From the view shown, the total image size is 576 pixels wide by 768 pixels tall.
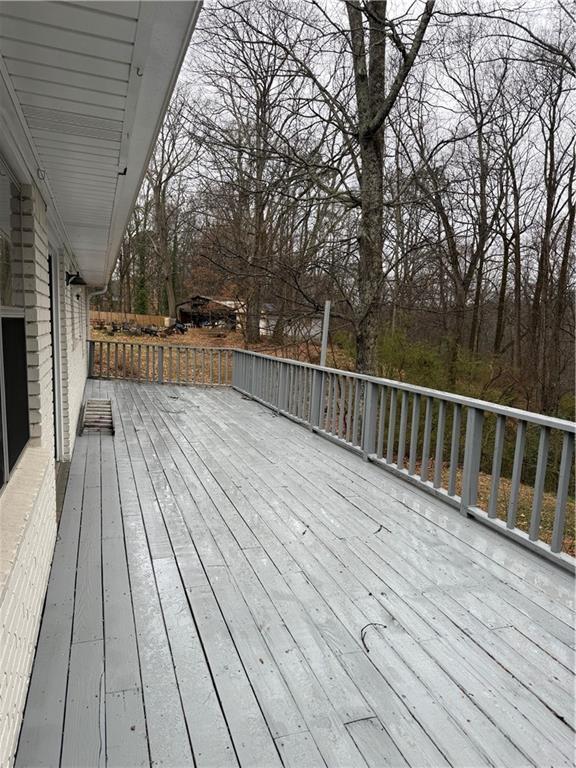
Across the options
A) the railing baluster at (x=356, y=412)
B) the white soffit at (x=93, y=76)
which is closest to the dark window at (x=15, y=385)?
the white soffit at (x=93, y=76)

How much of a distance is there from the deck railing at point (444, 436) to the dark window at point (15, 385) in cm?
241

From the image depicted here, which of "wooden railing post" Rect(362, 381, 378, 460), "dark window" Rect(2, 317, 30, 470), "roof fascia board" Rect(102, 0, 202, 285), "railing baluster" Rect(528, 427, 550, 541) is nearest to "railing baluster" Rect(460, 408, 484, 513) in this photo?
"railing baluster" Rect(528, 427, 550, 541)

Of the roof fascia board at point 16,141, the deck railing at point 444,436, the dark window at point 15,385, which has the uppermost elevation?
the roof fascia board at point 16,141

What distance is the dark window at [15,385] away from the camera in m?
1.91

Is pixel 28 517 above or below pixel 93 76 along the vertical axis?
below

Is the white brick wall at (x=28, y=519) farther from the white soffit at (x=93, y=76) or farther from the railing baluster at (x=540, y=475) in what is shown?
the railing baluster at (x=540, y=475)

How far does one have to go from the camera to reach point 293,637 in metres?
2.07

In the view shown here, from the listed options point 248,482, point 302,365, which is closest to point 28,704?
point 248,482

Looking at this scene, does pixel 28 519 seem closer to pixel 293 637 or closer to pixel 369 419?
pixel 293 637

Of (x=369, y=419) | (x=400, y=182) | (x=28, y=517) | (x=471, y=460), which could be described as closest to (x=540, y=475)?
(x=471, y=460)

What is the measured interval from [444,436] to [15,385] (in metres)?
4.58

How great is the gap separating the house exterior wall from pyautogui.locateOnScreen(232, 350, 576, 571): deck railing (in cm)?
235

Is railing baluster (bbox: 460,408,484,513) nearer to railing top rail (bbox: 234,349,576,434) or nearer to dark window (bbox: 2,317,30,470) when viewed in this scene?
railing top rail (bbox: 234,349,576,434)

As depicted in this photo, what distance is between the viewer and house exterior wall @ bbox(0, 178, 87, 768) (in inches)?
54.7
